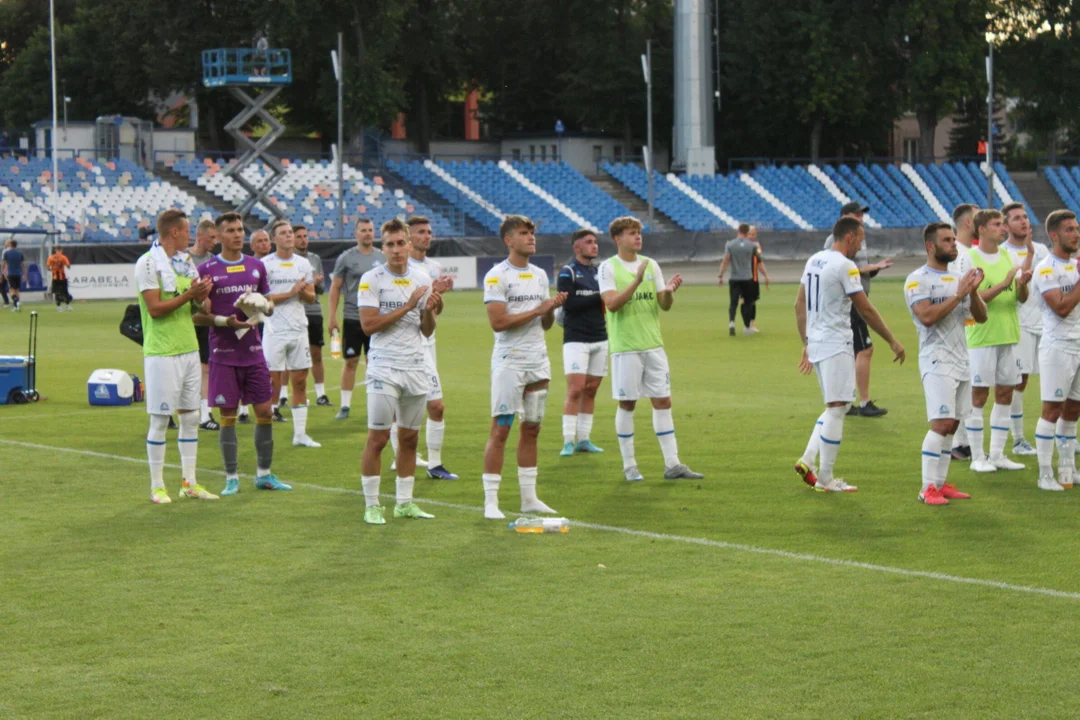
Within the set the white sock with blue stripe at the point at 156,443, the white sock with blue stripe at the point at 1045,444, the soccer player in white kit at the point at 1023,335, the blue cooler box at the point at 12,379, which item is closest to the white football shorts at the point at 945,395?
the white sock with blue stripe at the point at 1045,444

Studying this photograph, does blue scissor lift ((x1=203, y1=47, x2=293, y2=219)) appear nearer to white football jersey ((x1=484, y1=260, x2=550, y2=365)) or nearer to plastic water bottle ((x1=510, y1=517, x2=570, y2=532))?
white football jersey ((x1=484, y1=260, x2=550, y2=365))

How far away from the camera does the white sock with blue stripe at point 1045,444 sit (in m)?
11.2

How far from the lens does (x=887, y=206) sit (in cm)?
6600

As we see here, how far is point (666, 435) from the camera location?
12109mm

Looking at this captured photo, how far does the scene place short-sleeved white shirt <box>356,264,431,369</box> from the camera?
10.1 m

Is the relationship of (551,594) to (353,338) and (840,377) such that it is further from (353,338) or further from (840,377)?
(353,338)

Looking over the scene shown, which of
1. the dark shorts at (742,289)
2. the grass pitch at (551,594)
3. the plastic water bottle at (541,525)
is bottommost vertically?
the grass pitch at (551,594)

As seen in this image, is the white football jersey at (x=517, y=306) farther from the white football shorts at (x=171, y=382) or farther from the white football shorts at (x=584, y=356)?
the white football shorts at (x=584, y=356)

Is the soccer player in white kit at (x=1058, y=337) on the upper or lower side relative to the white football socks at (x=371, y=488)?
upper

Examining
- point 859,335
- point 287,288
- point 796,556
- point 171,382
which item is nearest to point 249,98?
point 287,288

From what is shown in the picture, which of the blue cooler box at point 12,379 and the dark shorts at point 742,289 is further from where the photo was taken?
the dark shorts at point 742,289

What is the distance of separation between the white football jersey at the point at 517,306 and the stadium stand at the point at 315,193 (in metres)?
42.4

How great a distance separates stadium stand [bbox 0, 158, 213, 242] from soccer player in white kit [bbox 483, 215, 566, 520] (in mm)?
38306

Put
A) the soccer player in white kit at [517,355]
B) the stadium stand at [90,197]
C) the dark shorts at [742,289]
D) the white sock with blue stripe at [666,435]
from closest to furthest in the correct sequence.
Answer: the soccer player in white kit at [517,355] < the white sock with blue stripe at [666,435] < the dark shorts at [742,289] < the stadium stand at [90,197]
